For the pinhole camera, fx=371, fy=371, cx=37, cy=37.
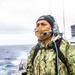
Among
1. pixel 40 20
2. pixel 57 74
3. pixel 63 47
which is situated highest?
pixel 40 20

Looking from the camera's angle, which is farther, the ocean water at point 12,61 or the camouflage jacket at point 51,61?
the ocean water at point 12,61

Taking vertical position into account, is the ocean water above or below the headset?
above

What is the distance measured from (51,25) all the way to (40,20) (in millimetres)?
137

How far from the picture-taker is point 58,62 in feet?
13.2

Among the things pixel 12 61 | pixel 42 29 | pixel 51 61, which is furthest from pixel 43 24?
pixel 12 61

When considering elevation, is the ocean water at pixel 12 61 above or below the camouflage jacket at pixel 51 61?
above

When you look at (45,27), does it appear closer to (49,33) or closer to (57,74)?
(49,33)

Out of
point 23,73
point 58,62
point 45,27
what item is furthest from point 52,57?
point 23,73

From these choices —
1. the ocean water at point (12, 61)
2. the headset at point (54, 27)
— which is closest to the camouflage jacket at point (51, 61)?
the headset at point (54, 27)

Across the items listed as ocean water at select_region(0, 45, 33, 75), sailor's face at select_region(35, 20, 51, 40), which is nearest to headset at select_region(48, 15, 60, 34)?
sailor's face at select_region(35, 20, 51, 40)

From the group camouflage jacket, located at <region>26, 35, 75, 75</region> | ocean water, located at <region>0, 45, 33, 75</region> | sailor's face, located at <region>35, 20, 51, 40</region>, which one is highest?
ocean water, located at <region>0, 45, 33, 75</region>

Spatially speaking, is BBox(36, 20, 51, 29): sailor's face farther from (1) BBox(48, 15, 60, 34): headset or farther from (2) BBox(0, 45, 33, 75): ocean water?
(2) BBox(0, 45, 33, 75): ocean water

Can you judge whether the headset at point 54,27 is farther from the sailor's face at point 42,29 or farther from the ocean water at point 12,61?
the ocean water at point 12,61

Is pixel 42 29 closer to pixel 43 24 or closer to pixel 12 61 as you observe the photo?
pixel 43 24
